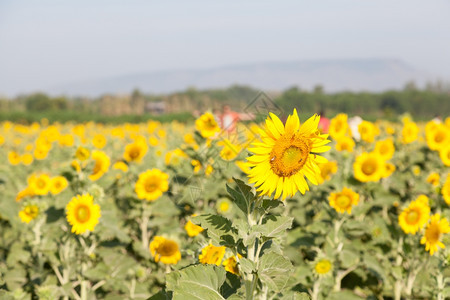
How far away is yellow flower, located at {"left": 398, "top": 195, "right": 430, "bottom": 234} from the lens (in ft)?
11.7

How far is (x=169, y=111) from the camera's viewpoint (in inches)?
1506

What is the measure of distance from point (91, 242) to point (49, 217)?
0.43 meters

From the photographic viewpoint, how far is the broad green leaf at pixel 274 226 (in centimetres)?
193

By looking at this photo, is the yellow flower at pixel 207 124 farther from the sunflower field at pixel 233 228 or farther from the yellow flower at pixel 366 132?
the yellow flower at pixel 366 132

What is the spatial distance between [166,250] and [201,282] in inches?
51.4

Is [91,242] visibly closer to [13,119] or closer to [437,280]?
[437,280]

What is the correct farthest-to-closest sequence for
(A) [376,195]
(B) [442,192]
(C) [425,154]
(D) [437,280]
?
(C) [425,154] → (A) [376,195] → (B) [442,192] → (D) [437,280]

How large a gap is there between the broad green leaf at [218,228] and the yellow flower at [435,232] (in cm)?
199

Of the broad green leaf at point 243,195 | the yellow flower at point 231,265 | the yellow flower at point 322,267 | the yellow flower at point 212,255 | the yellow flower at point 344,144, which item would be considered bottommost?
the yellow flower at point 322,267

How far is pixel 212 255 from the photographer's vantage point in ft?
8.07

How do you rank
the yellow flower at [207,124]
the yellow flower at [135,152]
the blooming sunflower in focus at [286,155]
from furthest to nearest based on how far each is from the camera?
the yellow flower at [135,152], the yellow flower at [207,124], the blooming sunflower in focus at [286,155]

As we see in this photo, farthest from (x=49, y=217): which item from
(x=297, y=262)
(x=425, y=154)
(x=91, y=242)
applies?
(x=425, y=154)

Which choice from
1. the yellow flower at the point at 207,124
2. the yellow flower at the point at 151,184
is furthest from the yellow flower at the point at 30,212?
the yellow flower at the point at 207,124

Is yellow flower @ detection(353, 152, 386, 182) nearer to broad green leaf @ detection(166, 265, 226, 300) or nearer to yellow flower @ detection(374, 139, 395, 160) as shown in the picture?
yellow flower @ detection(374, 139, 395, 160)
